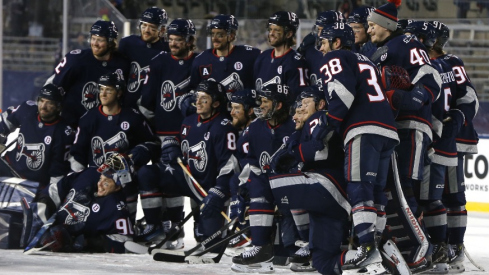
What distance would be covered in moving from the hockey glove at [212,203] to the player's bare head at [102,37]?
128 cm

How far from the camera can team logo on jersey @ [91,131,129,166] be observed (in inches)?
271

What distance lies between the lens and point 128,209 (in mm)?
6898

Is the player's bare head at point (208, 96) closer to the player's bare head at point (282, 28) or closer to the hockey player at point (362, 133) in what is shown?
the player's bare head at point (282, 28)

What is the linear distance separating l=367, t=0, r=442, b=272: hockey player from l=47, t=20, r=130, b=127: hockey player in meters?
1.89

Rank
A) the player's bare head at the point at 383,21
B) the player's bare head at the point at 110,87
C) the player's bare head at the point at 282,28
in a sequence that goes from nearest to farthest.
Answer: the player's bare head at the point at 383,21
the player's bare head at the point at 282,28
the player's bare head at the point at 110,87

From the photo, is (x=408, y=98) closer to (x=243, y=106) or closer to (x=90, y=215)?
(x=243, y=106)

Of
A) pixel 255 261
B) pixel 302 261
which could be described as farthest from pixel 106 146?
pixel 302 261

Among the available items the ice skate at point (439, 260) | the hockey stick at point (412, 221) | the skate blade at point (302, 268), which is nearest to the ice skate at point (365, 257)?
the hockey stick at point (412, 221)

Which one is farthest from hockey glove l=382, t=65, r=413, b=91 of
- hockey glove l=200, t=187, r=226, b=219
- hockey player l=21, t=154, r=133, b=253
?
hockey player l=21, t=154, r=133, b=253

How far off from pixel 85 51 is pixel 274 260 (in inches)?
79.0

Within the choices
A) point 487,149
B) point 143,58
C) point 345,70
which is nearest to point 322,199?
point 345,70

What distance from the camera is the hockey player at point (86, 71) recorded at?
7.08m

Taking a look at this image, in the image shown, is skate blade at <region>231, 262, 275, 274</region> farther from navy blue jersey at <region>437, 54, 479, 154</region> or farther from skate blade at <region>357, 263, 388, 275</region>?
navy blue jersey at <region>437, 54, 479, 154</region>

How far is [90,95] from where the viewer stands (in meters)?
7.14
